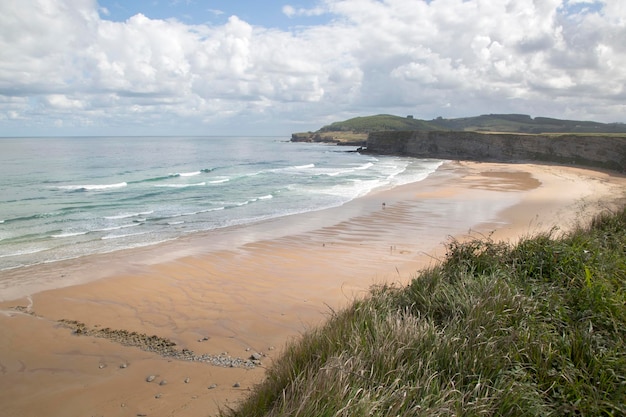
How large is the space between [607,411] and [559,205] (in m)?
21.2

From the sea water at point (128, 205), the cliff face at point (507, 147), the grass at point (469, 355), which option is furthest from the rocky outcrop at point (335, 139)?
the grass at point (469, 355)

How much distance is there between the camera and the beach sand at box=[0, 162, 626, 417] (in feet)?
18.1

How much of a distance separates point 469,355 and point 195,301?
6644 millimetres

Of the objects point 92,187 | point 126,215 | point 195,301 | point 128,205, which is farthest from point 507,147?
point 195,301

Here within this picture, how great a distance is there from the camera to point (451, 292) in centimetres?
519

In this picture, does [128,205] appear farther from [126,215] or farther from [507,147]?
[507,147]

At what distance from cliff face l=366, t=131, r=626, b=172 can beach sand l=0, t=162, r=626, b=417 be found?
3133cm

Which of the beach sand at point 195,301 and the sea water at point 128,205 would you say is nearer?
the beach sand at point 195,301

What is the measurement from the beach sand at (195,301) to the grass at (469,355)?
5.72 ft

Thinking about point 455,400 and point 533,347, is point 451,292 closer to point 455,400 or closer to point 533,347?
point 533,347

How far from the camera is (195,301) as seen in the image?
898cm

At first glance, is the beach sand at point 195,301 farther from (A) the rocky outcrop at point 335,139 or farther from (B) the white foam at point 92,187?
(A) the rocky outcrop at point 335,139

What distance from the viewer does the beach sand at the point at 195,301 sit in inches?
217

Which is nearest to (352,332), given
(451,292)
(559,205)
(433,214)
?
(451,292)
